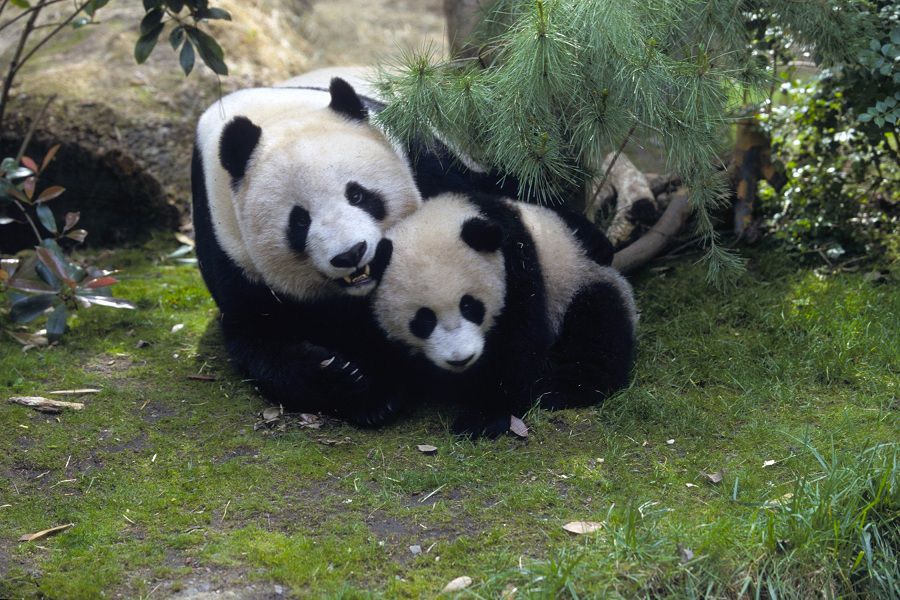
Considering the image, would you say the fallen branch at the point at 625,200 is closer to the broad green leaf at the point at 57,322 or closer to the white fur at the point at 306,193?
the white fur at the point at 306,193

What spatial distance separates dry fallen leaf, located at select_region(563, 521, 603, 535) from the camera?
340 centimetres

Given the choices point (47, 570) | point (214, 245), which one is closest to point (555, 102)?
point (214, 245)

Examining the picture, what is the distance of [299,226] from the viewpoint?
13.9ft

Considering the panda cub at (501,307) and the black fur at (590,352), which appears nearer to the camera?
the panda cub at (501,307)

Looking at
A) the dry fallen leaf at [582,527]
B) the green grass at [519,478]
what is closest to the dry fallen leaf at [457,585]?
the green grass at [519,478]

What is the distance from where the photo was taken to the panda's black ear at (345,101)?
4.60 m

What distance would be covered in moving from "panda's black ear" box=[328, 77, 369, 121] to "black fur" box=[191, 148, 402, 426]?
0.86 metres

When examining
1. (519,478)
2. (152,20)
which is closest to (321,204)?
(519,478)

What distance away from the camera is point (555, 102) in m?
4.27

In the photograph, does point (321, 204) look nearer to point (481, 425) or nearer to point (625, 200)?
point (481, 425)

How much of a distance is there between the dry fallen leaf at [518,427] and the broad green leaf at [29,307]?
2705 millimetres

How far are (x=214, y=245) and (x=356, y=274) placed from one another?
930 millimetres

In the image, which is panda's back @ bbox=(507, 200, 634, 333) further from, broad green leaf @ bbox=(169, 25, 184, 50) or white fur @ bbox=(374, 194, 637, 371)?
broad green leaf @ bbox=(169, 25, 184, 50)

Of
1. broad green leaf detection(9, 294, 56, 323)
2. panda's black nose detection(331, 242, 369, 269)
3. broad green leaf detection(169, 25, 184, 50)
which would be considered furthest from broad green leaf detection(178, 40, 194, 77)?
panda's black nose detection(331, 242, 369, 269)
